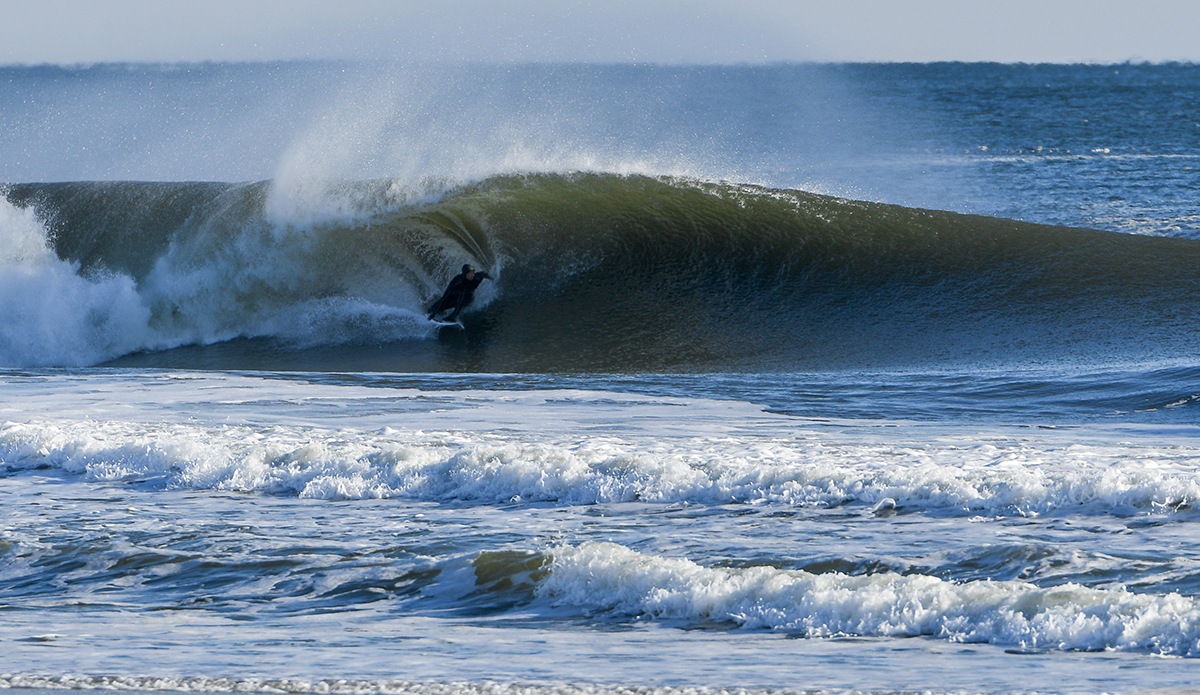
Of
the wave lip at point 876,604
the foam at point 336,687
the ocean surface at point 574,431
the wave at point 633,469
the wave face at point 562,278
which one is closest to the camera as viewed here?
the foam at point 336,687

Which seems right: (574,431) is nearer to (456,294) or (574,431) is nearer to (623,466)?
(623,466)

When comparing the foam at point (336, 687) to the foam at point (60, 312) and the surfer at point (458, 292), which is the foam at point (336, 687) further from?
the foam at point (60, 312)

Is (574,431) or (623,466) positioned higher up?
(574,431)

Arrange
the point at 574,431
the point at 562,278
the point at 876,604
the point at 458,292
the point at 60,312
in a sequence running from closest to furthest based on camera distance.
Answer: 1. the point at 876,604
2. the point at 574,431
3. the point at 458,292
4. the point at 60,312
5. the point at 562,278

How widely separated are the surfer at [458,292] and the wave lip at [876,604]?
8.37 meters

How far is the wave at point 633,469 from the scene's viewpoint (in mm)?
5449

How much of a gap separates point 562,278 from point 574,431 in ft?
22.6

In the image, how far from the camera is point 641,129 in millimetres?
40906

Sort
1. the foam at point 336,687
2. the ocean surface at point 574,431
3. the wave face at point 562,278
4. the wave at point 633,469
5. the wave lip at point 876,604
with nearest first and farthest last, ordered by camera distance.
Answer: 1. the foam at point 336,687
2. the wave lip at point 876,604
3. the ocean surface at point 574,431
4. the wave at point 633,469
5. the wave face at point 562,278

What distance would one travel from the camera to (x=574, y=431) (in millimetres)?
7250

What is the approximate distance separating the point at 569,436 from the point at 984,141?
33739 millimetres

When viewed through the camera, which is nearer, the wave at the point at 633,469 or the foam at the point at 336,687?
the foam at the point at 336,687

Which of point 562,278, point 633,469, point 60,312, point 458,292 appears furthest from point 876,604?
point 60,312

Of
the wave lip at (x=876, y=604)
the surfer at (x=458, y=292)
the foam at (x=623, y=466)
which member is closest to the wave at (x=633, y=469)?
the foam at (x=623, y=466)
